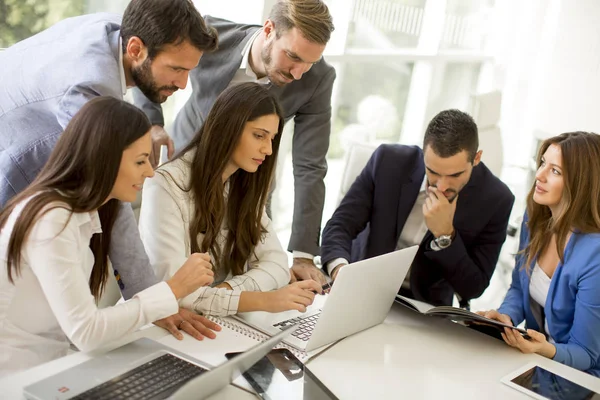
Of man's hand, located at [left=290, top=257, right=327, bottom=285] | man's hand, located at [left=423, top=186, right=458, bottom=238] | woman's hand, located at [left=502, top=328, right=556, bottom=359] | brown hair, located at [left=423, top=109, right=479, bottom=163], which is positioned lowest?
man's hand, located at [left=290, top=257, right=327, bottom=285]

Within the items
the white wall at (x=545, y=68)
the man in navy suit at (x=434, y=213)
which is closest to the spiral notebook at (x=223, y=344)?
the man in navy suit at (x=434, y=213)

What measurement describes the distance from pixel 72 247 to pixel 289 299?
59 centimetres

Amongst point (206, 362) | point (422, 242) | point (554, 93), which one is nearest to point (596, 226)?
point (422, 242)

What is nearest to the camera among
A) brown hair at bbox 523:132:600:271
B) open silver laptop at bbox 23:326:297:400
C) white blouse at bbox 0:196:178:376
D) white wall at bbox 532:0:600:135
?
open silver laptop at bbox 23:326:297:400

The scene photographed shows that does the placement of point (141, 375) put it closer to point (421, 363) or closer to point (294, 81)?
point (421, 363)

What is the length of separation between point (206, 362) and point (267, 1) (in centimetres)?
196

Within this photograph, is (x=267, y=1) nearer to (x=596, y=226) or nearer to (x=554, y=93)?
(x=596, y=226)

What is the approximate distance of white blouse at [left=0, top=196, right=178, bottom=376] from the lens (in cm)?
137

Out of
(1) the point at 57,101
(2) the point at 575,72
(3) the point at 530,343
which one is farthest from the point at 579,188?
(2) the point at 575,72

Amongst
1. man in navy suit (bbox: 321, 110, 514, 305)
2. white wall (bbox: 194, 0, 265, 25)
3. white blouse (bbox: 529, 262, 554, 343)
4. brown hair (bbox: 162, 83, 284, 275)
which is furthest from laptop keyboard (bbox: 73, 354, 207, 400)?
white wall (bbox: 194, 0, 265, 25)

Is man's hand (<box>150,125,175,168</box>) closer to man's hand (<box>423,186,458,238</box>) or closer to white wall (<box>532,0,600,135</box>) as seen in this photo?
man's hand (<box>423,186,458,238</box>)

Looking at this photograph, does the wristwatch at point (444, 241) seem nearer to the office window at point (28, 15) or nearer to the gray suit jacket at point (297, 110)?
the gray suit jacket at point (297, 110)

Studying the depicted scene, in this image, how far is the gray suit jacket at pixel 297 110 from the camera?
7.57 ft

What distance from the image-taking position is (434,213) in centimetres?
228
